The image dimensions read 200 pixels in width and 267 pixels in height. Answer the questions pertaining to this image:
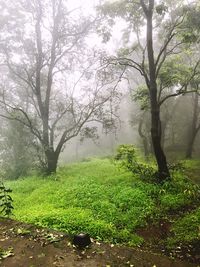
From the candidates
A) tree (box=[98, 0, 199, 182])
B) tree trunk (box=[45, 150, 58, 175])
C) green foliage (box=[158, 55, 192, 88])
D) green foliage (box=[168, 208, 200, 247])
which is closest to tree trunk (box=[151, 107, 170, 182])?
tree (box=[98, 0, 199, 182])

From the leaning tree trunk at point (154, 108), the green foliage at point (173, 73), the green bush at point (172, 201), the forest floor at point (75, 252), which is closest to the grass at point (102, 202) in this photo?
the green bush at point (172, 201)

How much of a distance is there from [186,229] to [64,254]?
419cm

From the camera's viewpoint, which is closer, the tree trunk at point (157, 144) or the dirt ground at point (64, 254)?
the dirt ground at point (64, 254)

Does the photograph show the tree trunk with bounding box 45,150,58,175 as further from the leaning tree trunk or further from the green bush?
the green bush

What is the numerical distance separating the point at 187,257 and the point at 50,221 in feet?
14.6

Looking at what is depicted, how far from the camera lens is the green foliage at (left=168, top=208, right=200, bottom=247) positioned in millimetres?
8984

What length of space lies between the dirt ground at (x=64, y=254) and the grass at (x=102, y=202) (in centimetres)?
83

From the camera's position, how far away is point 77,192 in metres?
13.2

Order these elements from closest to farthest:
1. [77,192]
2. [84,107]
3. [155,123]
A: [77,192] < [155,123] < [84,107]

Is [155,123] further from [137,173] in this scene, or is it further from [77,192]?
[77,192]

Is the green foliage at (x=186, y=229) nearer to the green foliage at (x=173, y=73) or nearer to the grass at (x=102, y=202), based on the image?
the grass at (x=102, y=202)

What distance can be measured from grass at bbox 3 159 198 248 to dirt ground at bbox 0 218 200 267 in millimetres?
826

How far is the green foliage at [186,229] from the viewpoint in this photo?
8984 mm

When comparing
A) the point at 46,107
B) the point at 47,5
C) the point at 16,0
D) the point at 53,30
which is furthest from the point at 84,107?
the point at 16,0
